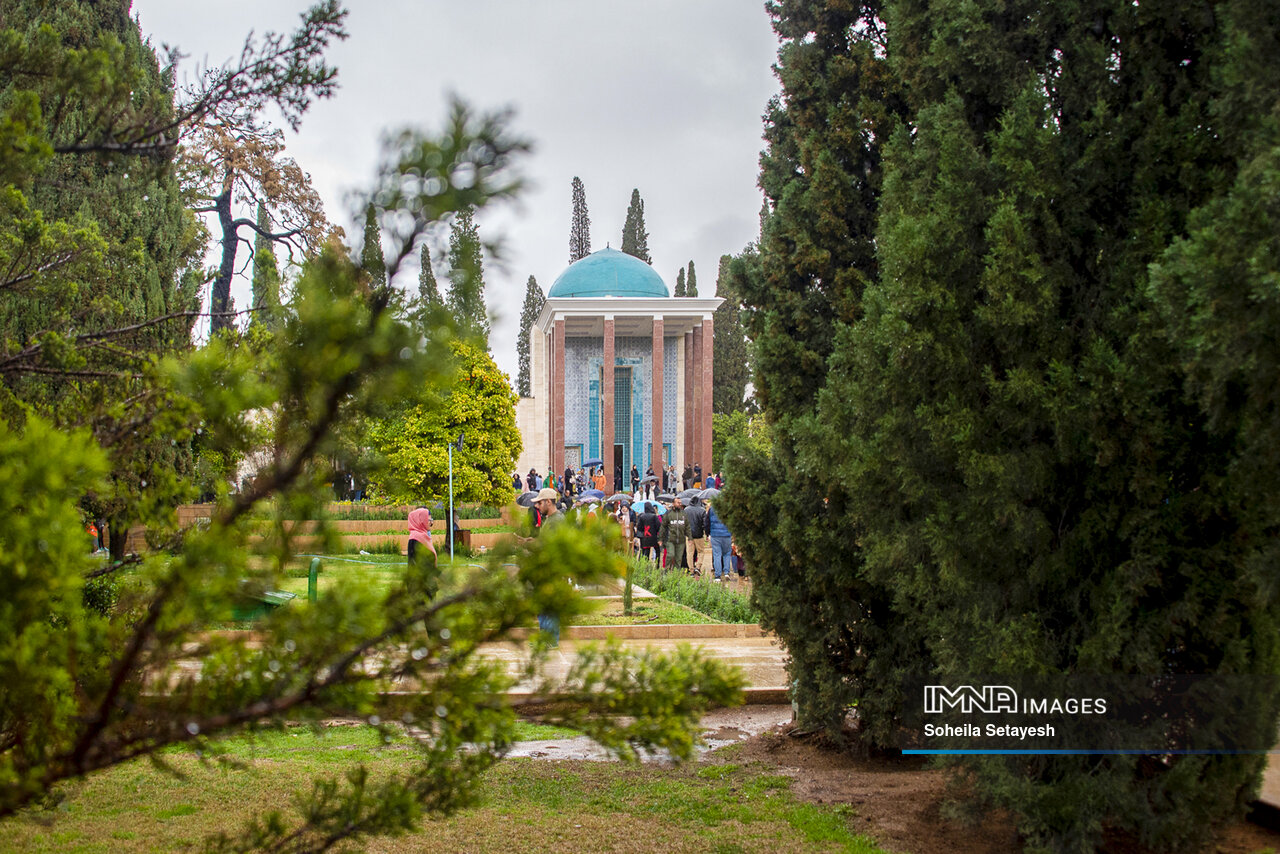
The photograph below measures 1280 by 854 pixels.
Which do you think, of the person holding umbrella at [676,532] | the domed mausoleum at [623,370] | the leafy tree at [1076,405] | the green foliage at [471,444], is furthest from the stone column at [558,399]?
the leafy tree at [1076,405]

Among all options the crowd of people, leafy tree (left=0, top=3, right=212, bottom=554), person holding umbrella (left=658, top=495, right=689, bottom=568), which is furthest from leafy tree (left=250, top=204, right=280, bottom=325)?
person holding umbrella (left=658, top=495, right=689, bottom=568)

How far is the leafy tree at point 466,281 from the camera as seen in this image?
7.16 ft

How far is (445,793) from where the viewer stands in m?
2.65

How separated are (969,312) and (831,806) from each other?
2740 mm

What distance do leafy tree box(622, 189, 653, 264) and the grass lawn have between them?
151 feet

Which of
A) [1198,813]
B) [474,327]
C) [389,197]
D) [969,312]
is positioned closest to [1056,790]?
[1198,813]

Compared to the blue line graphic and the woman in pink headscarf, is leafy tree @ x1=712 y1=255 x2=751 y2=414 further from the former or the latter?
the blue line graphic

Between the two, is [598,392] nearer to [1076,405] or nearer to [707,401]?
[707,401]

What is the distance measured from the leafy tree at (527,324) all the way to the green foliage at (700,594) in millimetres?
39241

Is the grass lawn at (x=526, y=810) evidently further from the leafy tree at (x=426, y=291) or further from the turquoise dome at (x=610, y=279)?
the turquoise dome at (x=610, y=279)

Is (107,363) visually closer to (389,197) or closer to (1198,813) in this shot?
(389,197)

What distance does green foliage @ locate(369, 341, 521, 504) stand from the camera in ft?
77.6

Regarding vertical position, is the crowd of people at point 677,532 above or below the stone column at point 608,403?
below

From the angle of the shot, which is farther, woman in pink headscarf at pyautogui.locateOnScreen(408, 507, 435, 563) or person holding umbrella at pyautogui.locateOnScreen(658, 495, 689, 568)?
person holding umbrella at pyautogui.locateOnScreen(658, 495, 689, 568)
